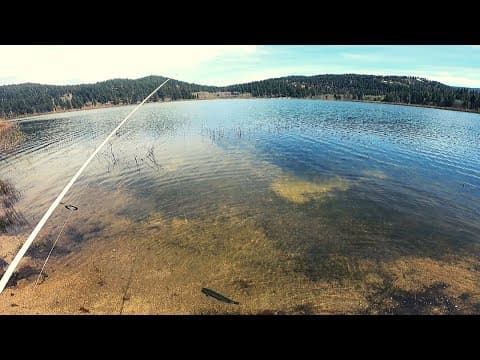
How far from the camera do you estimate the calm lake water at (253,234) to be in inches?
408

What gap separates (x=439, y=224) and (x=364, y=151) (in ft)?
60.6

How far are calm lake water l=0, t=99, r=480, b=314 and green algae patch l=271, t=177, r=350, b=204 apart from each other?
0.51 ft

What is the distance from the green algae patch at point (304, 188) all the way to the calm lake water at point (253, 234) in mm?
156

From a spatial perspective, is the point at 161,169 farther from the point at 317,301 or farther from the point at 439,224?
the point at 439,224

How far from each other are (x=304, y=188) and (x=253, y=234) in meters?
8.11

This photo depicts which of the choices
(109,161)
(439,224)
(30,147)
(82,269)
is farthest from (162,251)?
(30,147)

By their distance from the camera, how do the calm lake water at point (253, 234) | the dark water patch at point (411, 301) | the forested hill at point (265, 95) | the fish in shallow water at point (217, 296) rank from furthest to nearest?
A: the forested hill at point (265, 95), the calm lake water at point (253, 234), the fish in shallow water at point (217, 296), the dark water patch at point (411, 301)

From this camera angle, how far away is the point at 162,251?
13.1m

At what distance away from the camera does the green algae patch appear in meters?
19.5

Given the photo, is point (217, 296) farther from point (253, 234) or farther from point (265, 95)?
point (265, 95)

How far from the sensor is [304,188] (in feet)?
69.9

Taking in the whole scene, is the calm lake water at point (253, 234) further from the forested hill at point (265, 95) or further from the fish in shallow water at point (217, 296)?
the forested hill at point (265, 95)

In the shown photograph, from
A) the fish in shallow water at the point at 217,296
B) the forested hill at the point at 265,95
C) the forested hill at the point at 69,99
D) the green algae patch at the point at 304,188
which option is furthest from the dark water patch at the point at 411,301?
the forested hill at the point at 69,99

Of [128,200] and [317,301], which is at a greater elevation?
[128,200]
